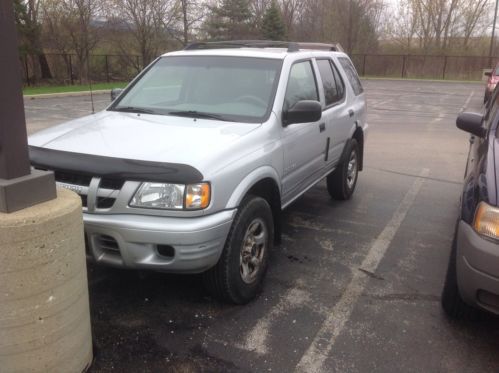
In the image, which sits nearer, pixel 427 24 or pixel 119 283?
pixel 119 283

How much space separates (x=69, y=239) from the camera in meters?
2.45

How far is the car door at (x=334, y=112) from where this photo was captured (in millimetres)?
5164

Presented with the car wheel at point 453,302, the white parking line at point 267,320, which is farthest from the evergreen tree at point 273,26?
the car wheel at point 453,302

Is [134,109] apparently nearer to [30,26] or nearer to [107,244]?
[107,244]

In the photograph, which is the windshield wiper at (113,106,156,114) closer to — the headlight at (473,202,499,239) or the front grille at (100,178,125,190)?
the front grille at (100,178,125,190)

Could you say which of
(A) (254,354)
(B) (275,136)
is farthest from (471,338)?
(B) (275,136)

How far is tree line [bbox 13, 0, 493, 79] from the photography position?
80.4ft

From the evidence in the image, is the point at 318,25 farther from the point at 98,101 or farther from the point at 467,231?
the point at 467,231

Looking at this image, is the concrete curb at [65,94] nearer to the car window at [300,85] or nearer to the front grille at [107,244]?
the car window at [300,85]

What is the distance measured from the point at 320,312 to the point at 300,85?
215 centimetres

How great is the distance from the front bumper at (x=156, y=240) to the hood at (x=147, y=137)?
0.38 meters

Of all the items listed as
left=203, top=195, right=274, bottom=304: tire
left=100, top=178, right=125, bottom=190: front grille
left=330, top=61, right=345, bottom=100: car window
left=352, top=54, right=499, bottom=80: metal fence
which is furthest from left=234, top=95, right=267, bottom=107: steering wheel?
left=352, top=54, right=499, bottom=80: metal fence

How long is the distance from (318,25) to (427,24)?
9.30m

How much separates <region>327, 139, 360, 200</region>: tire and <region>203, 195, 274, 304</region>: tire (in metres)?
2.30
